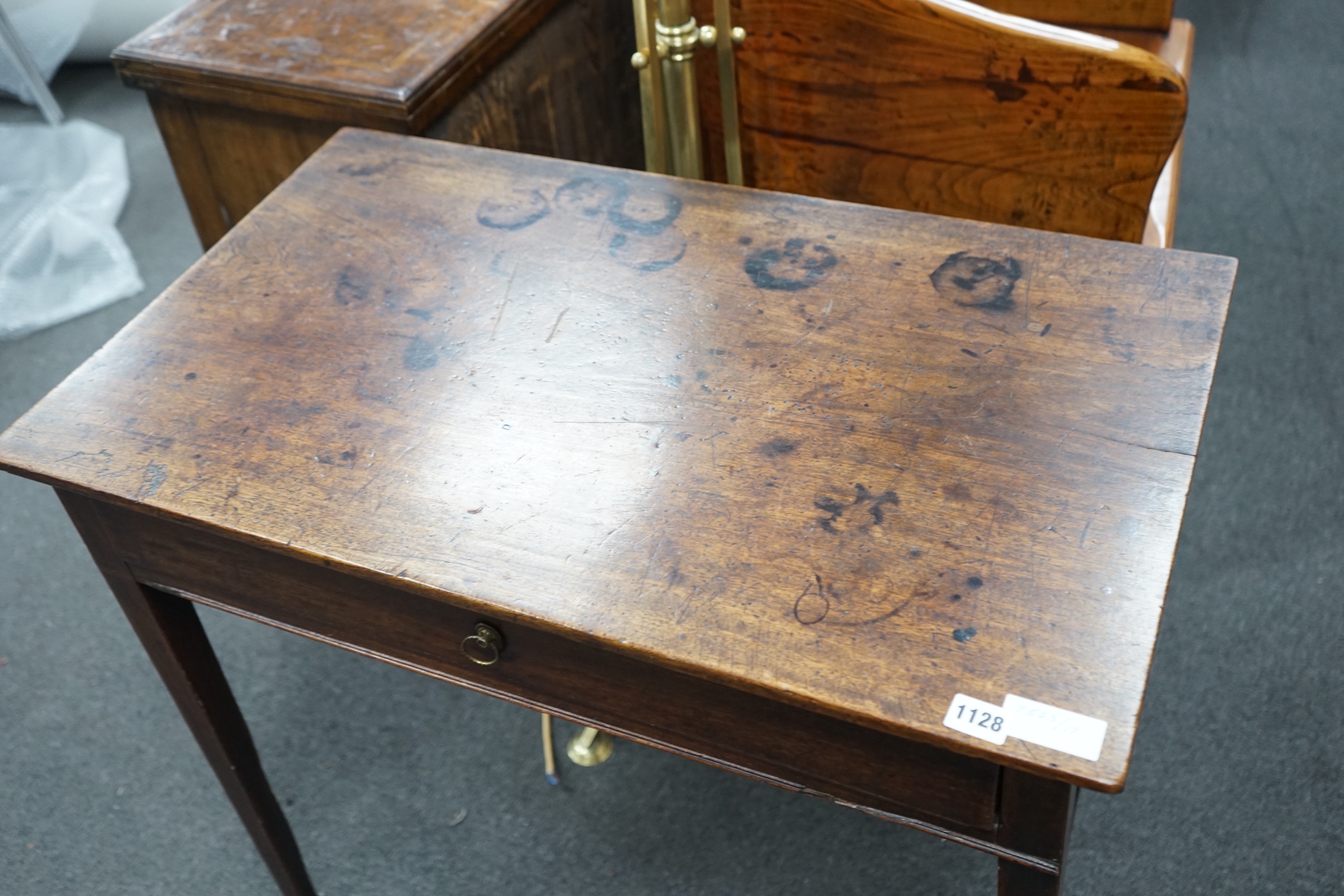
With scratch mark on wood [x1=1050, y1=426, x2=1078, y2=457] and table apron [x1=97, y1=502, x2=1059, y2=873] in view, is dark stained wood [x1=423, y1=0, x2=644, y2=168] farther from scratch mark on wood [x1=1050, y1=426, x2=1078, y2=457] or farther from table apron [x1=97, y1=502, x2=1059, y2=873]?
scratch mark on wood [x1=1050, y1=426, x2=1078, y2=457]

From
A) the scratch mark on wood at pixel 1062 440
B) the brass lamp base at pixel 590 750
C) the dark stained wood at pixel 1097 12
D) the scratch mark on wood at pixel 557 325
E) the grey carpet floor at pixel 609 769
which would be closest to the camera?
the scratch mark on wood at pixel 1062 440

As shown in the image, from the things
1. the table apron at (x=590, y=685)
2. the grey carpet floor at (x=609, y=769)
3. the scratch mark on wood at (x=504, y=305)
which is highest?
the scratch mark on wood at (x=504, y=305)

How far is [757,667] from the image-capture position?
0.59 meters

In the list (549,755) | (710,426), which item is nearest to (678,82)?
(710,426)

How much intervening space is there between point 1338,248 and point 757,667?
170cm

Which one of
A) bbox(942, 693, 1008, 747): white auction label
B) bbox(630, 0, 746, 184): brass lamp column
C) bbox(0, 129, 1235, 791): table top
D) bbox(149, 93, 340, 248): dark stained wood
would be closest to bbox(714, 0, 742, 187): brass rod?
bbox(630, 0, 746, 184): brass lamp column

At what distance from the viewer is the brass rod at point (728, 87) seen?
0.94 m

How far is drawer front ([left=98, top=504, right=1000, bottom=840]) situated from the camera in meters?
0.65

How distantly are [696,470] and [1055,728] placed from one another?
0.26m

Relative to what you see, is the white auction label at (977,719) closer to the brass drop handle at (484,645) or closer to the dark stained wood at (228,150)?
the brass drop handle at (484,645)

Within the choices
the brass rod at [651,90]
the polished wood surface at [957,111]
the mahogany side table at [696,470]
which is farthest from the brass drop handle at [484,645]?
the polished wood surface at [957,111]

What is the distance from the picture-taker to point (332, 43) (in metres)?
1.27

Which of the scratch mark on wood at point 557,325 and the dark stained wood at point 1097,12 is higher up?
the scratch mark on wood at point 557,325

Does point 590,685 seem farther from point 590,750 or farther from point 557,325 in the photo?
point 590,750
